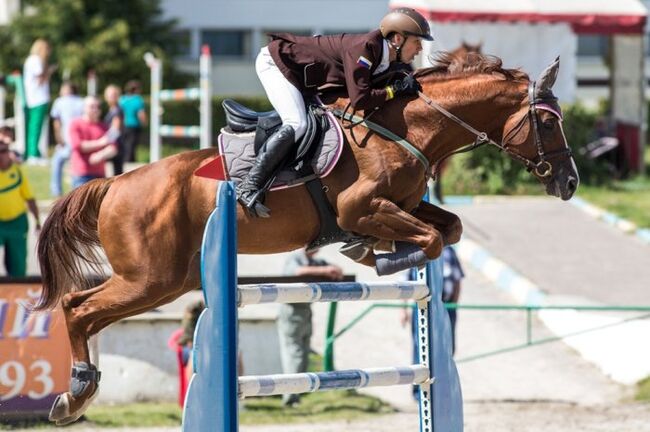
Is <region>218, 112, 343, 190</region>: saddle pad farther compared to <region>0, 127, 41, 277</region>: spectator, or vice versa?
<region>0, 127, 41, 277</region>: spectator

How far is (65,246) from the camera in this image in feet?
24.6

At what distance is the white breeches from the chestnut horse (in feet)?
0.89

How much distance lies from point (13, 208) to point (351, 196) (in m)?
5.39

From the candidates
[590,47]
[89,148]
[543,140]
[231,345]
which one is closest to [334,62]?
[543,140]

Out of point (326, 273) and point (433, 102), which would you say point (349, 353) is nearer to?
point (326, 273)

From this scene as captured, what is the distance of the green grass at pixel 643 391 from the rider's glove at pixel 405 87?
450 cm

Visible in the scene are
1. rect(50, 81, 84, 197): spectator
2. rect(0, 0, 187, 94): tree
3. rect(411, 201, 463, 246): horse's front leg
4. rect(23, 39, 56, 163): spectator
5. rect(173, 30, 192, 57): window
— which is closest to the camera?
rect(411, 201, 463, 246): horse's front leg

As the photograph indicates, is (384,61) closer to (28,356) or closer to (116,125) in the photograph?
(28,356)

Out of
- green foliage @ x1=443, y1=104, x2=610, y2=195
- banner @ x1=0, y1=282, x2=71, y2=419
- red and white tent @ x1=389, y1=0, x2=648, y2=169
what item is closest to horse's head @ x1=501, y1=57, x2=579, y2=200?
banner @ x1=0, y1=282, x2=71, y2=419

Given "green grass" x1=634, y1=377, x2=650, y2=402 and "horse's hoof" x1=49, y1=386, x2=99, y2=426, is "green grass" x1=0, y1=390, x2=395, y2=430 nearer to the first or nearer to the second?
"green grass" x1=634, y1=377, x2=650, y2=402

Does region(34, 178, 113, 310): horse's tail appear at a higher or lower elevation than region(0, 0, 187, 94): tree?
higher

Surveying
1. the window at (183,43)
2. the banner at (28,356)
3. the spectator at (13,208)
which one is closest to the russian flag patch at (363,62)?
the banner at (28,356)

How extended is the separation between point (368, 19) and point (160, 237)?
26879 millimetres

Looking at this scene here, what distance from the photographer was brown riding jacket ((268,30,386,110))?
6816 mm
